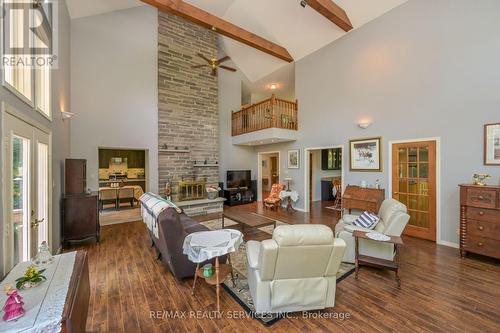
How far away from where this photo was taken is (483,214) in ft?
10.8

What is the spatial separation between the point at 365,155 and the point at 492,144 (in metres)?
2.11

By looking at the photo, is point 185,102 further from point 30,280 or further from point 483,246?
point 483,246

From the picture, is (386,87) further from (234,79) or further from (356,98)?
(234,79)

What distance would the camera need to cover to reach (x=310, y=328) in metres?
2.02

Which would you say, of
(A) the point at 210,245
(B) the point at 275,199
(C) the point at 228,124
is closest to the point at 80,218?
(A) the point at 210,245

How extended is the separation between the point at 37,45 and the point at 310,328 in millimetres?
4485

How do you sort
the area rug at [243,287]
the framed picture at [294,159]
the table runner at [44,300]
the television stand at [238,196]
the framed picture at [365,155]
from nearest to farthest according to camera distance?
the table runner at [44,300], the area rug at [243,287], the framed picture at [365,155], the framed picture at [294,159], the television stand at [238,196]

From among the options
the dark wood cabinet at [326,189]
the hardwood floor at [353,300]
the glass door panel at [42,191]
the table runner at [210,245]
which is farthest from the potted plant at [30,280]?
the dark wood cabinet at [326,189]

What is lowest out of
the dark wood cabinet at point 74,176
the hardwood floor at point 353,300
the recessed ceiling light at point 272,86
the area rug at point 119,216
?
the hardwood floor at point 353,300

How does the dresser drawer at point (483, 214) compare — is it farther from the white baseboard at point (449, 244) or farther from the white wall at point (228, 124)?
the white wall at point (228, 124)

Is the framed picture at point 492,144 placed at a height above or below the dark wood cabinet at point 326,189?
above

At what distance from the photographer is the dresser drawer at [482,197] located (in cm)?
320

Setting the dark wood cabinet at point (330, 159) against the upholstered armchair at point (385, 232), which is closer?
the upholstered armchair at point (385, 232)

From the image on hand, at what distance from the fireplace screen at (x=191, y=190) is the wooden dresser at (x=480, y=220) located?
250 inches
